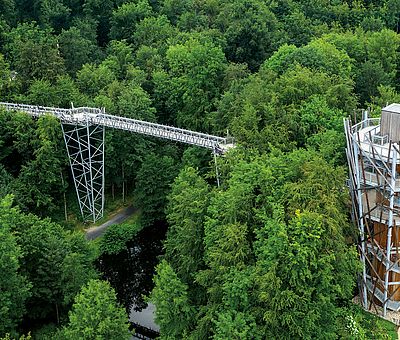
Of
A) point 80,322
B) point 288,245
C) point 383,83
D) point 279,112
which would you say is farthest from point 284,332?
point 383,83

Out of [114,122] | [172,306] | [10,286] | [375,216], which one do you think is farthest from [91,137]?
[375,216]

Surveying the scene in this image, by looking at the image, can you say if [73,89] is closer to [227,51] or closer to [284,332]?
[227,51]

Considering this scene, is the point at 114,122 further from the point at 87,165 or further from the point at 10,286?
the point at 10,286

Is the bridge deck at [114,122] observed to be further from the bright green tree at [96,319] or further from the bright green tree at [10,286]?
the bright green tree at [96,319]

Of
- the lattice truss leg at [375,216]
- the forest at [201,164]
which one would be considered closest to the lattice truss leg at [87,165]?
the forest at [201,164]

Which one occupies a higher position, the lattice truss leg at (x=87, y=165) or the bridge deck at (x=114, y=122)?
the bridge deck at (x=114, y=122)
